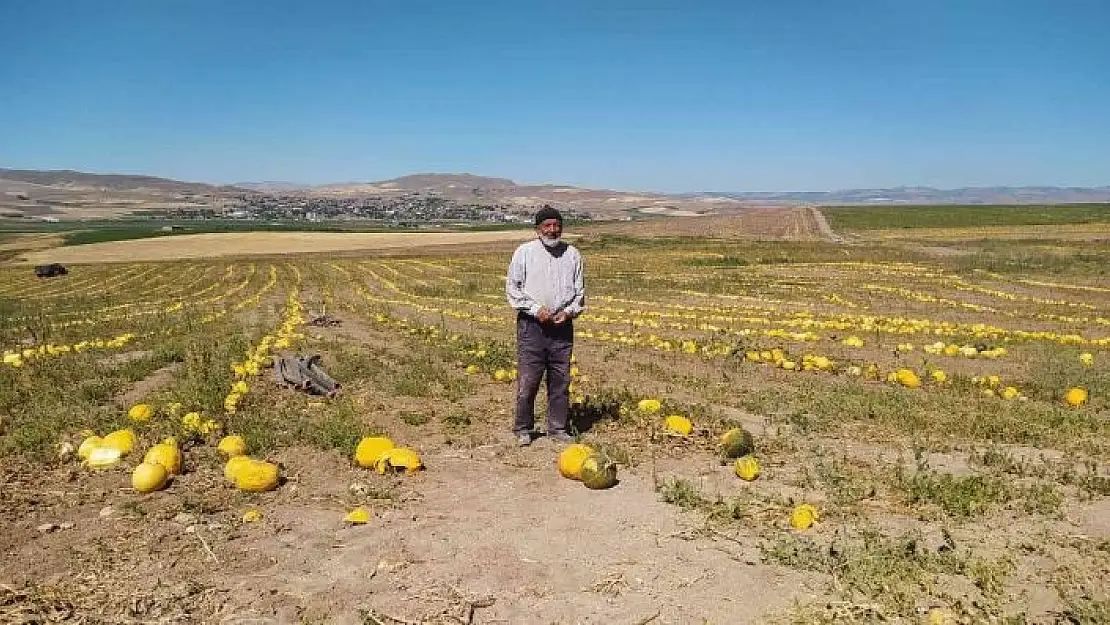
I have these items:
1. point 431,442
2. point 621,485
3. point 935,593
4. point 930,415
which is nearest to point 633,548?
point 621,485

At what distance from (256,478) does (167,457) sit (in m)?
1.02

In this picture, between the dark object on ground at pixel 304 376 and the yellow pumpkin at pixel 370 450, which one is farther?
the dark object on ground at pixel 304 376

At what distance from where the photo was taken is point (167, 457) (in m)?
7.07

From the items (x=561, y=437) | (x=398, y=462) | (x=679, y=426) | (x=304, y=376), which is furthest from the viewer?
(x=304, y=376)

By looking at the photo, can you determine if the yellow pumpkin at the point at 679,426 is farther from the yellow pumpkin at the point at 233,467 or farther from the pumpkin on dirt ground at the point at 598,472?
the yellow pumpkin at the point at 233,467

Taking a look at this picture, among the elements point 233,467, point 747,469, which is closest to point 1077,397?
point 747,469

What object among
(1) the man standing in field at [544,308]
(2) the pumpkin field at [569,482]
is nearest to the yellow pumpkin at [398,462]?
(2) the pumpkin field at [569,482]

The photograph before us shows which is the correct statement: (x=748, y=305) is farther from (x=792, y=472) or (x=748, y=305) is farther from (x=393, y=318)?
(x=792, y=472)

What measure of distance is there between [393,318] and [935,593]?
57.9ft

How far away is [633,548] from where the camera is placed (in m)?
5.58

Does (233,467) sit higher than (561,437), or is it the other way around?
(233,467)

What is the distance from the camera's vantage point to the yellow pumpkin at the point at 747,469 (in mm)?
7047

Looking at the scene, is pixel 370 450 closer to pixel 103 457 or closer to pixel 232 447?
pixel 232 447

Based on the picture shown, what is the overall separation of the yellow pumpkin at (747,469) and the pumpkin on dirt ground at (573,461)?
1.42m
